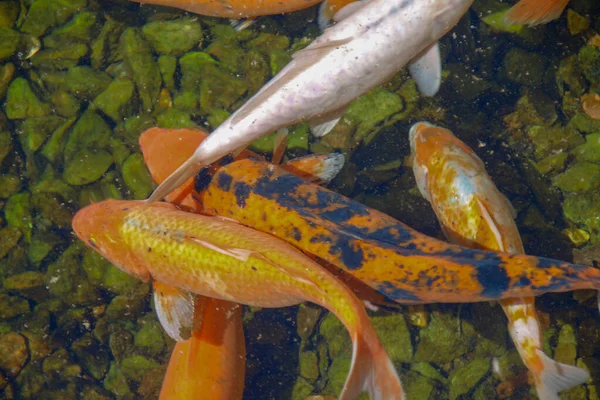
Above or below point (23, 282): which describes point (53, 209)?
above

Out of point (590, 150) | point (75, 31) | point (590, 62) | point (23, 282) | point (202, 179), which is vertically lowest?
point (23, 282)

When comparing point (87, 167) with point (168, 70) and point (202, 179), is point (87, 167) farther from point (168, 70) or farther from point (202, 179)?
point (202, 179)

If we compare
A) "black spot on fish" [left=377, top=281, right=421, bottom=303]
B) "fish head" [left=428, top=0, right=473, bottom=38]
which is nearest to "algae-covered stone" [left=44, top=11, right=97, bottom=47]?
"fish head" [left=428, top=0, right=473, bottom=38]

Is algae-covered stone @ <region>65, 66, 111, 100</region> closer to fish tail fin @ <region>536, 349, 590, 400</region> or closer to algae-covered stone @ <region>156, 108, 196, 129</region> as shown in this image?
algae-covered stone @ <region>156, 108, 196, 129</region>

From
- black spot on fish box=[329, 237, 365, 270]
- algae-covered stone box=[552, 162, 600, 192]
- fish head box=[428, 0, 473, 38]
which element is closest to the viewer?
black spot on fish box=[329, 237, 365, 270]

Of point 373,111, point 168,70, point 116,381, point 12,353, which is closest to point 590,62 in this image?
point 373,111

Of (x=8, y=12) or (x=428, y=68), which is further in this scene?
(x=8, y=12)

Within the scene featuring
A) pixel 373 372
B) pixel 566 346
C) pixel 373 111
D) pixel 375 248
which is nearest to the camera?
pixel 373 372
